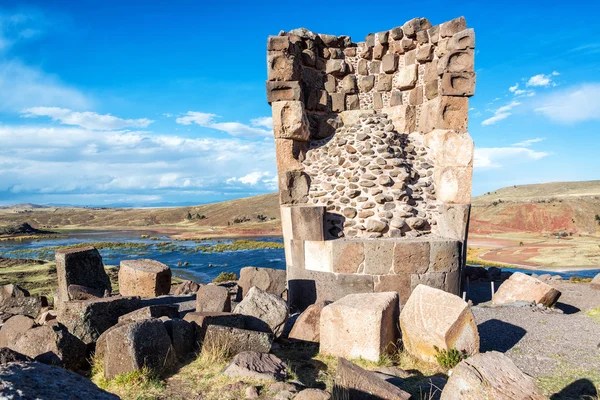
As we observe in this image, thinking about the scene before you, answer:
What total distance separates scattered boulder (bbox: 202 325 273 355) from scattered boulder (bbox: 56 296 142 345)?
1.81 m

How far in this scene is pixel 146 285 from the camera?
974 cm

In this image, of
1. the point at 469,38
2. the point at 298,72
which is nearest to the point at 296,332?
the point at 298,72

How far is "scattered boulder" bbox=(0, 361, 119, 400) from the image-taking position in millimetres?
2053

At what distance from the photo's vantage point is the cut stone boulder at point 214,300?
21.6 ft

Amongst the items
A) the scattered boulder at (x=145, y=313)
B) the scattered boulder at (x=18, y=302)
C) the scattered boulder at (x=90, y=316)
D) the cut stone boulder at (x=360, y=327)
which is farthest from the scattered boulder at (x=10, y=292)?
the cut stone boulder at (x=360, y=327)

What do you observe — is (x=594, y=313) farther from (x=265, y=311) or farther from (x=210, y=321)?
(x=210, y=321)

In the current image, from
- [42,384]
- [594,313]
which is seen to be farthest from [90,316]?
[594,313]

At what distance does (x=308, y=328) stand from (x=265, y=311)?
682mm

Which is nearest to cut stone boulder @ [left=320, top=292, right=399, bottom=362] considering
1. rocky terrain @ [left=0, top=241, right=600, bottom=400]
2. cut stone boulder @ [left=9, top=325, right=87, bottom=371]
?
rocky terrain @ [left=0, top=241, right=600, bottom=400]

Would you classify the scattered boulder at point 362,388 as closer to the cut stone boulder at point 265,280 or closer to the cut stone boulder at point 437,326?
the cut stone boulder at point 437,326

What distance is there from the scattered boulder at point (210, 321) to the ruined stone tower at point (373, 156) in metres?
2.80

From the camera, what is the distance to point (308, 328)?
5.91 m

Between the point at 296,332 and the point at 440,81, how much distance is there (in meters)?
6.29

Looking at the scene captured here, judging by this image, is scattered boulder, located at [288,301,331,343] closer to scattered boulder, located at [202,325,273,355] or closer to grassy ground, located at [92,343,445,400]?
grassy ground, located at [92,343,445,400]
